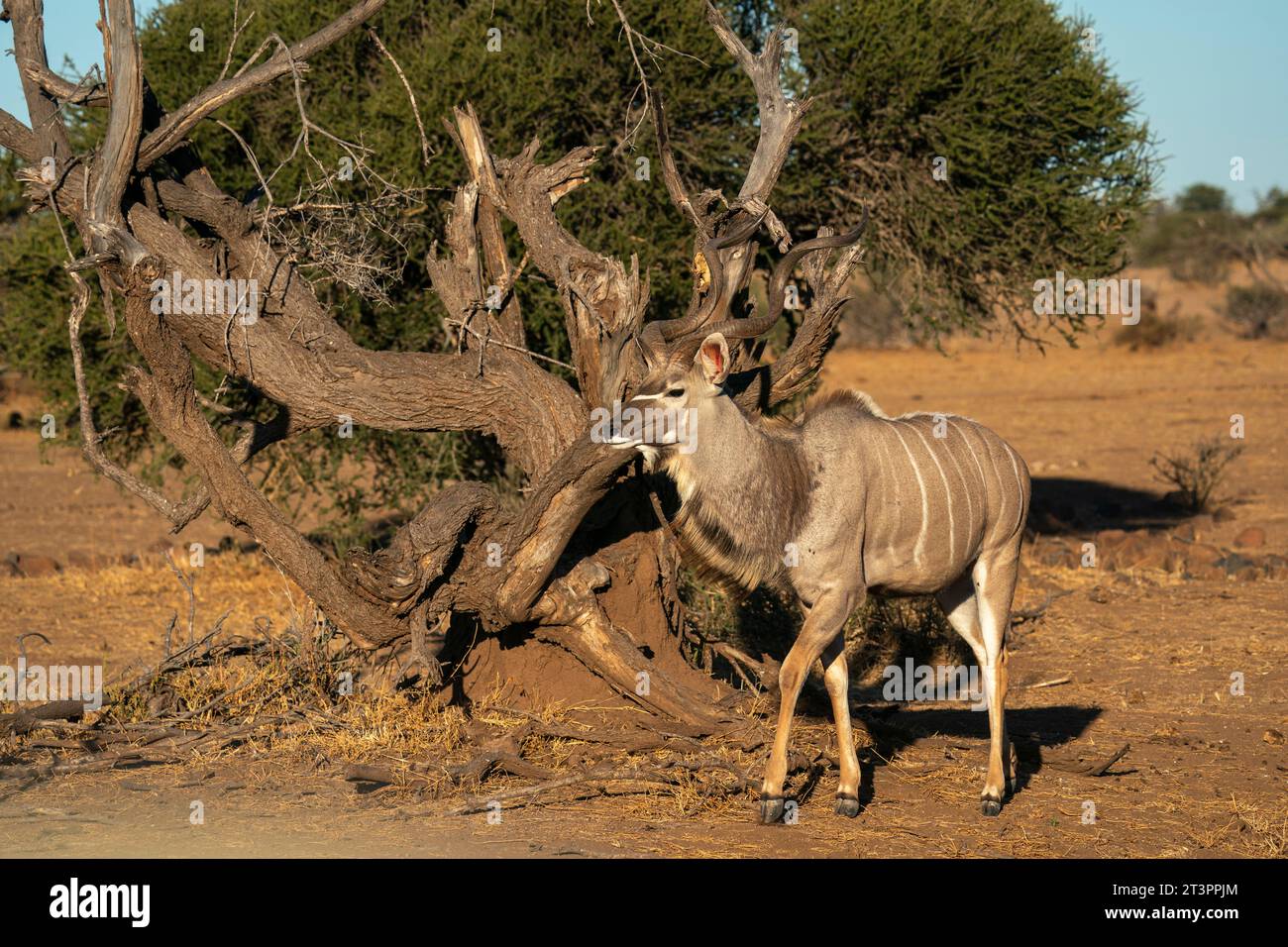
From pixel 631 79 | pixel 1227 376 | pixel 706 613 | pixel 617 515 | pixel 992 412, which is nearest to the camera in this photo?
pixel 617 515

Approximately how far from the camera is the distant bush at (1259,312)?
1193 inches

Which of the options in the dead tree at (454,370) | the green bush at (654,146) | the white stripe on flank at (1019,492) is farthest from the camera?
the green bush at (654,146)

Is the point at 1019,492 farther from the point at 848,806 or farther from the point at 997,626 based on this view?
the point at 848,806

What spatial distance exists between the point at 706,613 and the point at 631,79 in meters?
3.75

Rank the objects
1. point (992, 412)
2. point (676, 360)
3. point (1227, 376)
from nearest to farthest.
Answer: point (676, 360) < point (992, 412) < point (1227, 376)

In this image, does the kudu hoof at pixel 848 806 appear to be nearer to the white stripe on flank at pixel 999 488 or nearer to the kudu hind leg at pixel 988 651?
the kudu hind leg at pixel 988 651

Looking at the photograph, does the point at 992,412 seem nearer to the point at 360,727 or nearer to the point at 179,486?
the point at 179,486

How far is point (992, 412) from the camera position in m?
21.3

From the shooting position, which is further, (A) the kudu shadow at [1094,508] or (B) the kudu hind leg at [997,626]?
(A) the kudu shadow at [1094,508]

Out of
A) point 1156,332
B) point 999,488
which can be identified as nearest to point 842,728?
point 999,488

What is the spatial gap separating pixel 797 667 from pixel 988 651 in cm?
105

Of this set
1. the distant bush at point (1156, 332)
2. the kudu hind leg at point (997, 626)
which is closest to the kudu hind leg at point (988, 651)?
the kudu hind leg at point (997, 626)

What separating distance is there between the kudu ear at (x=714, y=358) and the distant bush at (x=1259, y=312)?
27.7 metres
